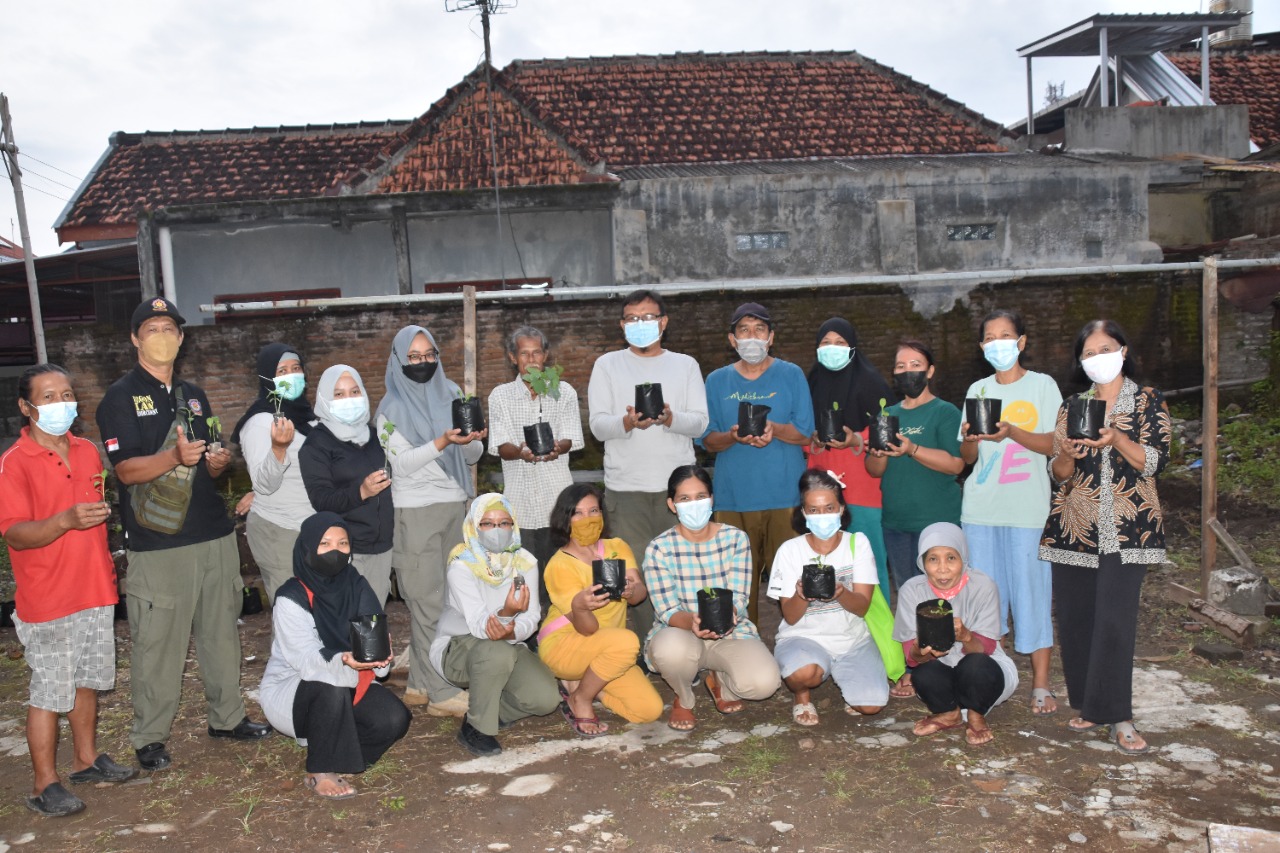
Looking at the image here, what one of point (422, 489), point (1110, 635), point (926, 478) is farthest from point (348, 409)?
point (1110, 635)

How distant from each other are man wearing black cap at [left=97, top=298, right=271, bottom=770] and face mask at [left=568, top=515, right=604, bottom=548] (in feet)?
5.47

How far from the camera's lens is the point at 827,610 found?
5098mm

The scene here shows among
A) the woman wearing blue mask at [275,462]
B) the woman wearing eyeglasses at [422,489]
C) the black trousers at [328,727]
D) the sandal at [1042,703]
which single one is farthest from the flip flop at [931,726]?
the woman wearing blue mask at [275,462]

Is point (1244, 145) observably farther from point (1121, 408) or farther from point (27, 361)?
point (27, 361)

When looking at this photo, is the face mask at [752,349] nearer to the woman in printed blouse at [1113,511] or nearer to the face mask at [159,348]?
the woman in printed blouse at [1113,511]

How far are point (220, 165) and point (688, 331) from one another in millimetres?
10983

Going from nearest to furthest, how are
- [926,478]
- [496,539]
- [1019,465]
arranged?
[496,539] < [1019,465] < [926,478]

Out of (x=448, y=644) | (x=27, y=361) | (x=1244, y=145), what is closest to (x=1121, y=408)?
(x=448, y=644)

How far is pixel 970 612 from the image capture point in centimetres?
480

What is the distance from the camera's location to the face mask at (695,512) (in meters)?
4.97

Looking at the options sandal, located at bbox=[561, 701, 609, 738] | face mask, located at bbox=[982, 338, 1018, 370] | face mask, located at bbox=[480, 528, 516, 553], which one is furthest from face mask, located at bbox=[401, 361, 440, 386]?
face mask, located at bbox=[982, 338, 1018, 370]

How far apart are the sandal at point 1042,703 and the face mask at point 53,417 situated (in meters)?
4.59

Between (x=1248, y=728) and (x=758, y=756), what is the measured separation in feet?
7.54

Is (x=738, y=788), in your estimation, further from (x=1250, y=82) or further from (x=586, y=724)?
(x=1250, y=82)
